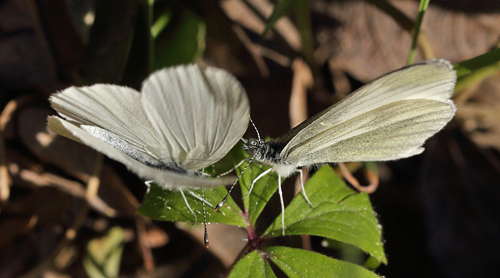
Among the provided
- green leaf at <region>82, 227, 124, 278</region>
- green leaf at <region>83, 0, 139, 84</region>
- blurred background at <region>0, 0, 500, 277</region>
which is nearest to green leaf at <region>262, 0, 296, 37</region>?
blurred background at <region>0, 0, 500, 277</region>

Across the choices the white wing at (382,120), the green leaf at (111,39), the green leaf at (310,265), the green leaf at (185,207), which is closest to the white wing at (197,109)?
the green leaf at (185,207)

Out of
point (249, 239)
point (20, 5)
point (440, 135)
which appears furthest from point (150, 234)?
point (440, 135)

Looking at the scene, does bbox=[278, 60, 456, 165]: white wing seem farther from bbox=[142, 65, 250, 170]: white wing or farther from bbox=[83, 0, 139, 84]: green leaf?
bbox=[83, 0, 139, 84]: green leaf

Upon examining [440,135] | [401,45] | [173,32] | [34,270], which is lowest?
[34,270]

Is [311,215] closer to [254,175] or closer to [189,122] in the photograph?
[254,175]

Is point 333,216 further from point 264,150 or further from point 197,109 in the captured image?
point 197,109

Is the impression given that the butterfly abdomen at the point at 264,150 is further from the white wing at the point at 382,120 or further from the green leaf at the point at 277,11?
the green leaf at the point at 277,11
